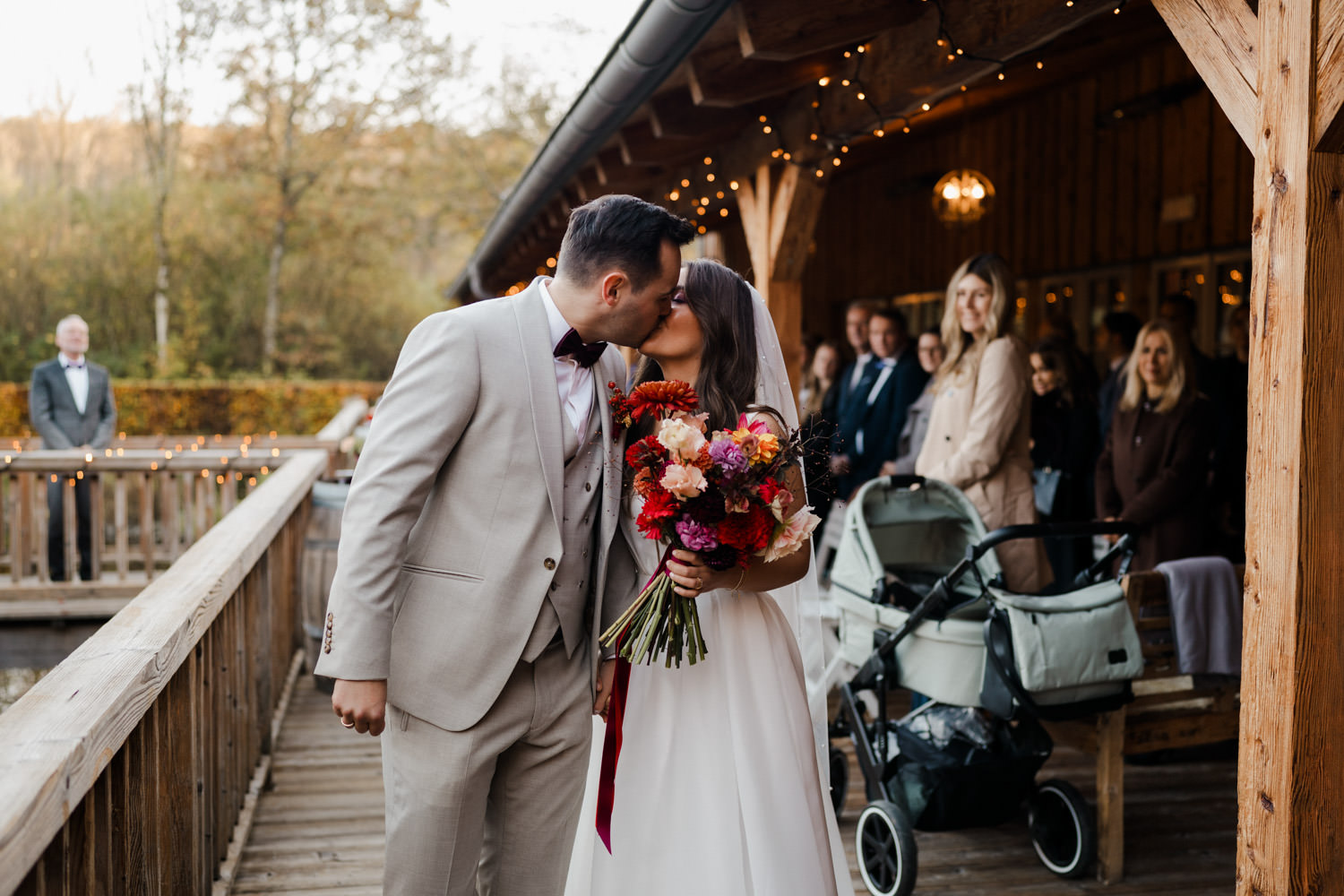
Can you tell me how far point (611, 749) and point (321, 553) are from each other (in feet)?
10.7

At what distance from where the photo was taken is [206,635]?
308 centimetres

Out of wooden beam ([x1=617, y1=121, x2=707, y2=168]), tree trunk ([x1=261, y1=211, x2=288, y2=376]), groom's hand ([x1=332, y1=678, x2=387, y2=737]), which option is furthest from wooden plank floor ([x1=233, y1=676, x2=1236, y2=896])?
tree trunk ([x1=261, y1=211, x2=288, y2=376])

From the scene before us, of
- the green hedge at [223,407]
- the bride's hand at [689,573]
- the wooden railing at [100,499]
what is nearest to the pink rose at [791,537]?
the bride's hand at [689,573]

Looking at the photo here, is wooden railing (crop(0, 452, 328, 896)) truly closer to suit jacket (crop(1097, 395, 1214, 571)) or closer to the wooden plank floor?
the wooden plank floor

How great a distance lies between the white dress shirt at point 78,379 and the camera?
8578 mm

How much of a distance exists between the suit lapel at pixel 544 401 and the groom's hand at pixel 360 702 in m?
0.47

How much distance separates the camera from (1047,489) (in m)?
5.88

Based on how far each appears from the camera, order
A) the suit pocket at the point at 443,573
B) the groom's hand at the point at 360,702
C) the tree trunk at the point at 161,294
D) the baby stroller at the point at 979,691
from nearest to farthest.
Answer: the groom's hand at the point at 360,702
the suit pocket at the point at 443,573
the baby stroller at the point at 979,691
the tree trunk at the point at 161,294

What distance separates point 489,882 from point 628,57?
3.14 metres

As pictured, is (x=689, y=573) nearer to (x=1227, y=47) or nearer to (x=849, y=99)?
(x=1227, y=47)

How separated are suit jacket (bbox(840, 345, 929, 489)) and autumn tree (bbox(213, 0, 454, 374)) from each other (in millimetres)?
18297

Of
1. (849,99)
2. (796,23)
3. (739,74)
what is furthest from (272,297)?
(796,23)

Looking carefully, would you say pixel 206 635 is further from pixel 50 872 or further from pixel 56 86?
pixel 56 86

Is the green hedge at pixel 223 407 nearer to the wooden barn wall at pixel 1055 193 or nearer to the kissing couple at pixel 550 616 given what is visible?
the wooden barn wall at pixel 1055 193
